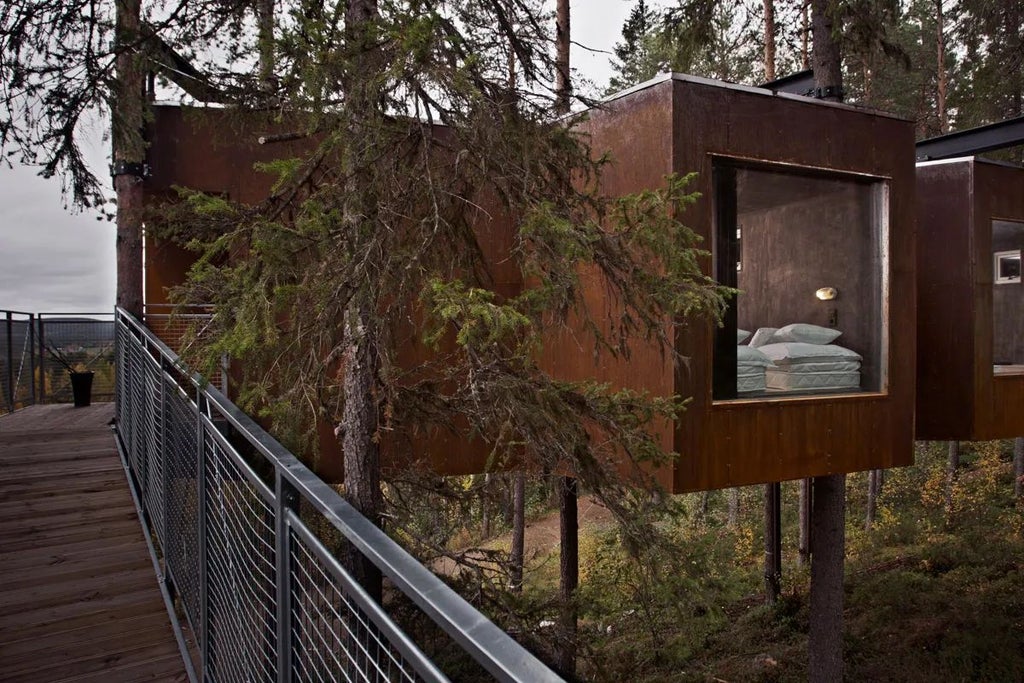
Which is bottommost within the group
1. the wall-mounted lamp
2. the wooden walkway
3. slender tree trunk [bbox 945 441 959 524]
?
slender tree trunk [bbox 945 441 959 524]

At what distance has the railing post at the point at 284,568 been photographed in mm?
1775

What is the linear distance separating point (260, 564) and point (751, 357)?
3857 mm

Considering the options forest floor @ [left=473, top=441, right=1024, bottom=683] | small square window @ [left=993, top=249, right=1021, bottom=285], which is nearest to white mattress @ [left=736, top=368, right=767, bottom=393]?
forest floor @ [left=473, top=441, right=1024, bottom=683]

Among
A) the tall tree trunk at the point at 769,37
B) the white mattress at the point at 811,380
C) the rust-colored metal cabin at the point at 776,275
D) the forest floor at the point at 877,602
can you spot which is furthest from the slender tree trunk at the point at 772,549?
the tall tree trunk at the point at 769,37

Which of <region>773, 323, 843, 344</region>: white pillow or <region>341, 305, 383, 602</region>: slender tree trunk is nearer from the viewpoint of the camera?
<region>341, 305, 383, 602</region>: slender tree trunk

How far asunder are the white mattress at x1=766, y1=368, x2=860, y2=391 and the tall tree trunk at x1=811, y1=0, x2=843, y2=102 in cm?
417

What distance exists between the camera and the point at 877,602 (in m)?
11.2

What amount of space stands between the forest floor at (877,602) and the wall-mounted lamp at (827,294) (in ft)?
7.63

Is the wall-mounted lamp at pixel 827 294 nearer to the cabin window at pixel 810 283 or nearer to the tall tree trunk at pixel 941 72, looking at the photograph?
the cabin window at pixel 810 283

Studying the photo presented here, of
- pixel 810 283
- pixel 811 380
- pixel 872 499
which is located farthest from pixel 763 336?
pixel 872 499

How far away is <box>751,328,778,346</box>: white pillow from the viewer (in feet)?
17.8

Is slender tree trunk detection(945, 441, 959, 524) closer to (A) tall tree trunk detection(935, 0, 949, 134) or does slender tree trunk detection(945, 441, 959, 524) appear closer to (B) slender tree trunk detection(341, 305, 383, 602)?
(A) tall tree trunk detection(935, 0, 949, 134)

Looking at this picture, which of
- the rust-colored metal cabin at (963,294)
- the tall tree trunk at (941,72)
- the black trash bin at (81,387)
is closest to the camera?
the rust-colored metal cabin at (963,294)

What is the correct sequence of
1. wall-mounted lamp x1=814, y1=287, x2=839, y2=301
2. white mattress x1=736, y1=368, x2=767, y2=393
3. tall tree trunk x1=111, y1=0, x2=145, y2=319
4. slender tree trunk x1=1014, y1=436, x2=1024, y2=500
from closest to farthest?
tall tree trunk x1=111, y1=0, x2=145, y2=319 → white mattress x1=736, y1=368, x2=767, y2=393 → wall-mounted lamp x1=814, y1=287, x2=839, y2=301 → slender tree trunk x1=1014, y1=436, x2=1024, y2=500
